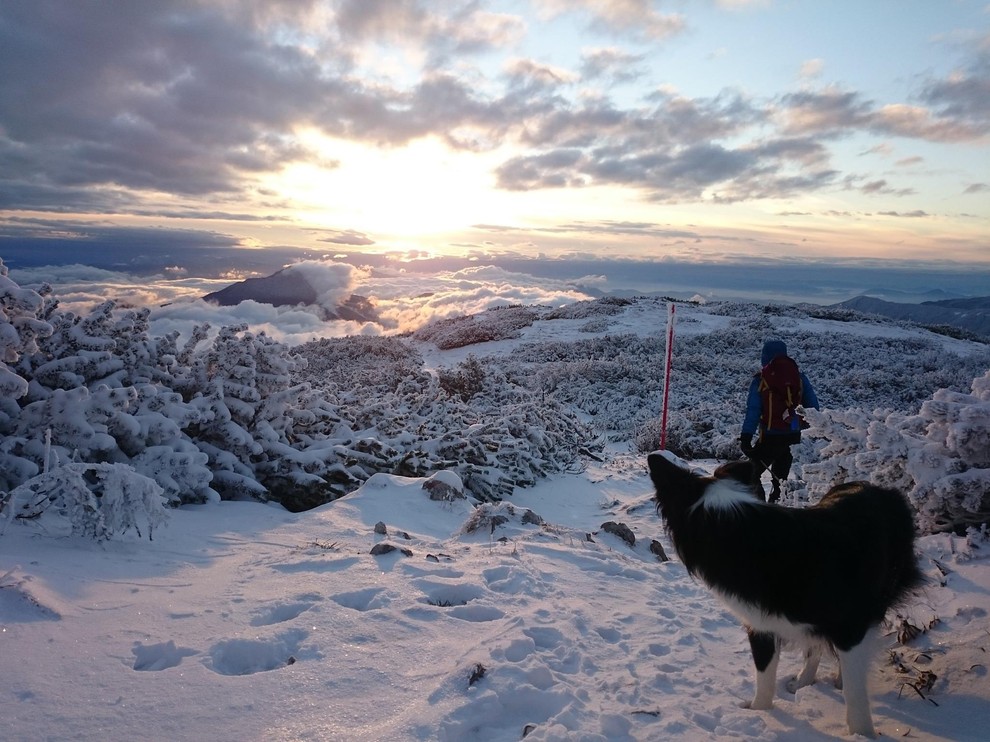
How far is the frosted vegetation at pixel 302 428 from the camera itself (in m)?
5.31

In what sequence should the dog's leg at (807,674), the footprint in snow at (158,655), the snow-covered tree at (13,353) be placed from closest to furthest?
the footprint in snow at (158,655) < the dog's leg at (807,674) < the snow-covered tree at (13,353)

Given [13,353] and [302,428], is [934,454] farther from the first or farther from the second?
[13,353]

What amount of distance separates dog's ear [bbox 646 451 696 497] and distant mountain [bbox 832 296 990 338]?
37.9 m

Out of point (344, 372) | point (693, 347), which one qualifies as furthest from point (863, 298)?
point (344, 372)

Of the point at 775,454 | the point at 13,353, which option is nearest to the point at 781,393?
the point at 775,454

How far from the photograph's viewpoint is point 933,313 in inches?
1880

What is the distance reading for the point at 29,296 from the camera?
643 centimetres

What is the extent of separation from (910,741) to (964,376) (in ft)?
75.5

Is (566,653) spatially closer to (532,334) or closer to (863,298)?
(532,334)

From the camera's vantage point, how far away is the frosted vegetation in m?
5.31

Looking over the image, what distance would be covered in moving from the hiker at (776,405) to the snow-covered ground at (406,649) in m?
1.97

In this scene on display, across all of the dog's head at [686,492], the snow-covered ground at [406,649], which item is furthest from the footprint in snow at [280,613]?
the dog's head at [686,492]

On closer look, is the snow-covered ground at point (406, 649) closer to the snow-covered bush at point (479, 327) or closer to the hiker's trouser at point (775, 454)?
the hiker's trouser at point (775, 454)

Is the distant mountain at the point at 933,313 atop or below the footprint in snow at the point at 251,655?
atop
